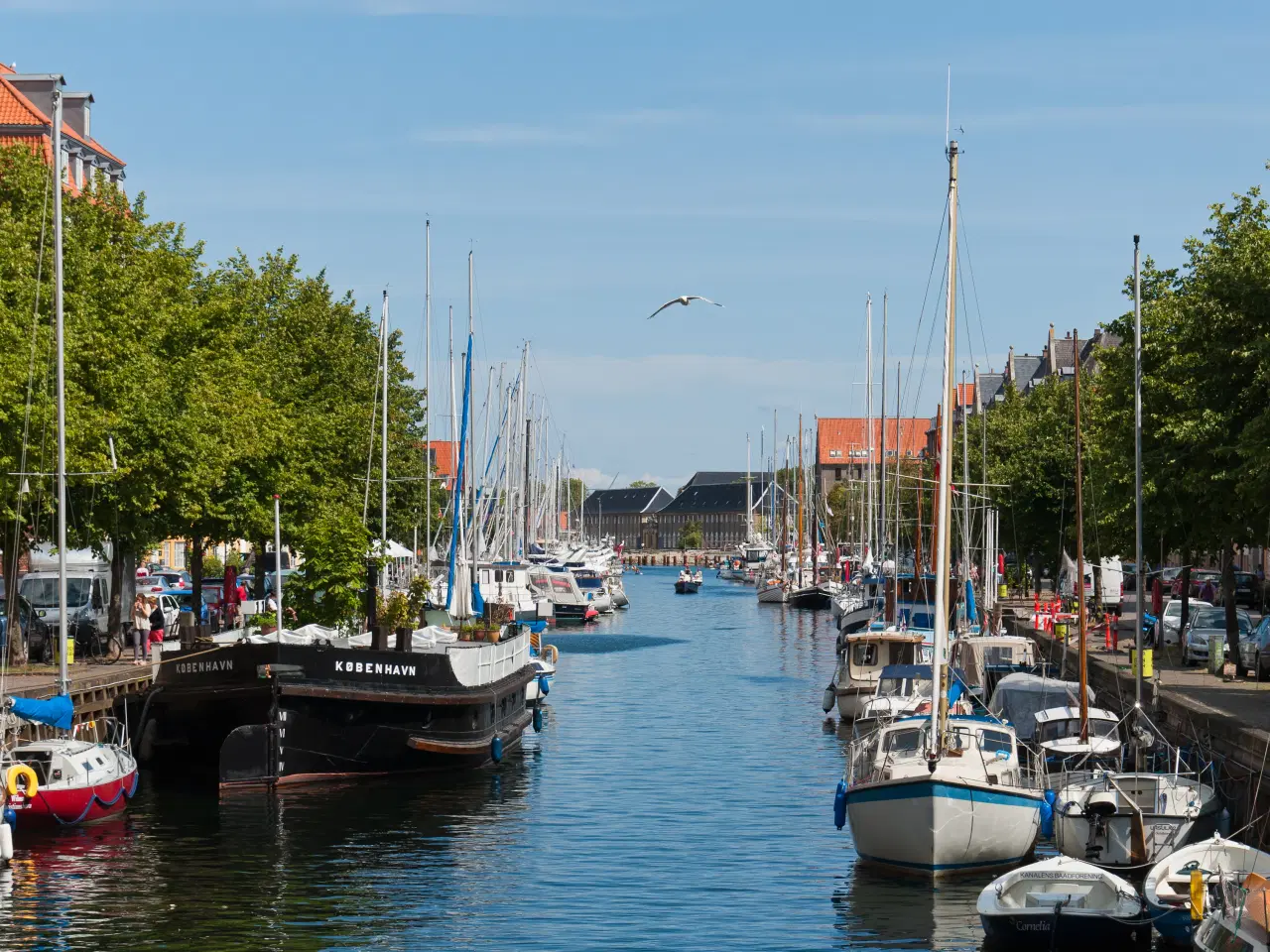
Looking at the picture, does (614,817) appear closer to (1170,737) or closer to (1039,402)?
(1170,737)

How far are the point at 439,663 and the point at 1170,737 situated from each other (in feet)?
47.9

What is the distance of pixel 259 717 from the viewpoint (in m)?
34.7

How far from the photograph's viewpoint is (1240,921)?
20.3 metres

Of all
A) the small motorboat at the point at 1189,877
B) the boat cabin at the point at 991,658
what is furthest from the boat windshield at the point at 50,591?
the small motorboat at the point at 1189,877

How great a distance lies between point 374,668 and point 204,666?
327 centimetres

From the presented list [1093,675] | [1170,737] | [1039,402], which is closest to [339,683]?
[1170,737]

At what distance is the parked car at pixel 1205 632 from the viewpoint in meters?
48.4

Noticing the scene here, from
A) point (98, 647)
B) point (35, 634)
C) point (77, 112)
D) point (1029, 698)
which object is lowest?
point (1029, 698)

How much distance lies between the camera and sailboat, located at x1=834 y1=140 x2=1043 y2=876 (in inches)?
1078

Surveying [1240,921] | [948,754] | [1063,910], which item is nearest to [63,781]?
[948,754]

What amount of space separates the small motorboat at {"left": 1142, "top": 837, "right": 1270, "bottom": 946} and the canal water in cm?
249

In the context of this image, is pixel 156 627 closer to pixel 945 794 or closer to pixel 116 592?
pixel 116 592

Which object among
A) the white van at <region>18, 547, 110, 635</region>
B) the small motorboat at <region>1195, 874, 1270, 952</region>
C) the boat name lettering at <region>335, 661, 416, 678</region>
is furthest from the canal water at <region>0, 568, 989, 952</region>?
the white van at <region>18, 547, 110, 635</region>

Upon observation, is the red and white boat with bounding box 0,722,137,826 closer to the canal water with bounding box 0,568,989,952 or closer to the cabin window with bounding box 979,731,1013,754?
the canal water with bounding box 0,568,989,952
